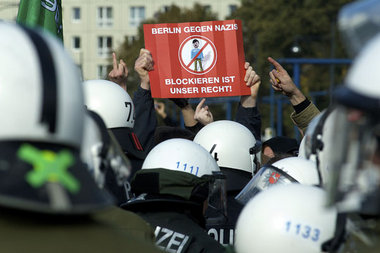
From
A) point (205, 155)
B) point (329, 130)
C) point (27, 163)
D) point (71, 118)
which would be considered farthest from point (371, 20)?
point (205, 155)

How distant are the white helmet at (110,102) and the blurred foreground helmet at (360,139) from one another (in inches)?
140

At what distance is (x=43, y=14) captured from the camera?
775 centimetres

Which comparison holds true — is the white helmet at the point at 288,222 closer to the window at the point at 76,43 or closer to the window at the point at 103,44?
the window at the point at 103,44

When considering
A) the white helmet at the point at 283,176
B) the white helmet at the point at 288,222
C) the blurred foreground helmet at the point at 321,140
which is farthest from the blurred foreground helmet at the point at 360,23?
the white helmet at the point at 283,176

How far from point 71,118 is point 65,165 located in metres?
0.16

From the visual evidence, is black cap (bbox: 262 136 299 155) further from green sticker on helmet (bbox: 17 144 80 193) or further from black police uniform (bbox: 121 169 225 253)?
green sticker on helmet (bbox: 17 144 80 193)

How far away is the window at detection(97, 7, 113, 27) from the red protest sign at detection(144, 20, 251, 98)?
79.9 meters

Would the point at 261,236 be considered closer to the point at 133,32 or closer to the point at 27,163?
the point at 27,163

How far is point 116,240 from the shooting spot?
2184mm

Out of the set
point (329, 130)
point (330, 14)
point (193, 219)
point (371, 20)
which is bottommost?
point (193, 219)

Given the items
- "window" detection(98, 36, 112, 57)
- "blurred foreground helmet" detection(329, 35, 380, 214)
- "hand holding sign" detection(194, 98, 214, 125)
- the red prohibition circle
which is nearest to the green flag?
the red prohibition circle

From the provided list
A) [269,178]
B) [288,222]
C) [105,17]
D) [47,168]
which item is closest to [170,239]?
[269,178]

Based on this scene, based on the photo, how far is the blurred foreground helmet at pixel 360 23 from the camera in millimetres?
2541

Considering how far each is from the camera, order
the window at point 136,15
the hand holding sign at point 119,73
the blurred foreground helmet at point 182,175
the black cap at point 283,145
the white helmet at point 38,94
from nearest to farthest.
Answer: the white helmet at point 38,94
the blurred foreground helmet at point 182,175
the hand holding sign at point 119,73
the black cap at point 283,145
the window at point 136,15
